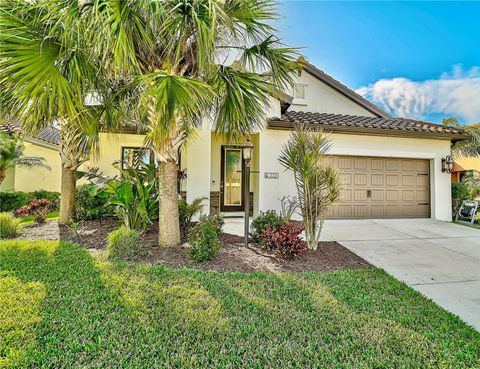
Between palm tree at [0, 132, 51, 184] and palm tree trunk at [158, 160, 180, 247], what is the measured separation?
9.57 metres

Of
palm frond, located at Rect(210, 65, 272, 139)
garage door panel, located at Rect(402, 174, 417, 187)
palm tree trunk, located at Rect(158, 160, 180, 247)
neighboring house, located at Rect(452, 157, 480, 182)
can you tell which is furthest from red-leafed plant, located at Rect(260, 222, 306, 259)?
neighboring house, located at Rect(452, 157, 480, 182)

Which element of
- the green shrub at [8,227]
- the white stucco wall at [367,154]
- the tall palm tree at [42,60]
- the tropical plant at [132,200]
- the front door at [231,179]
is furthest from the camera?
the front door at [231,179]

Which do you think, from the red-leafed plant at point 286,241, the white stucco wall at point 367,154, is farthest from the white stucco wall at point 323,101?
the red-leafed plant at point 286,241

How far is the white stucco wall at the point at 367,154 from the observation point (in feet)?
29.3

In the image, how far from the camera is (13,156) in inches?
424

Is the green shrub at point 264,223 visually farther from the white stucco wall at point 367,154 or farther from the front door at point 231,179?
the front door at point 231,179

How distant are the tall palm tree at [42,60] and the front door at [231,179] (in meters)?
6.44

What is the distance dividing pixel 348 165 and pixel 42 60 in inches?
373

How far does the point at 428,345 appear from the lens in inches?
105

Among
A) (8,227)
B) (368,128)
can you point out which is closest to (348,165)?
(368,128)

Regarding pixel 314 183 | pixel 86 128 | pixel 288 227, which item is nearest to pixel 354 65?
pixel 314 183

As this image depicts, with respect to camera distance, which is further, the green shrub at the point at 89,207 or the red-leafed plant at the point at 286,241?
the green shrub at the point at 89,207

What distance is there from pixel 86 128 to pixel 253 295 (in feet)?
16.7

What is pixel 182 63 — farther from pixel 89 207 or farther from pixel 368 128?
pixel 368 128
